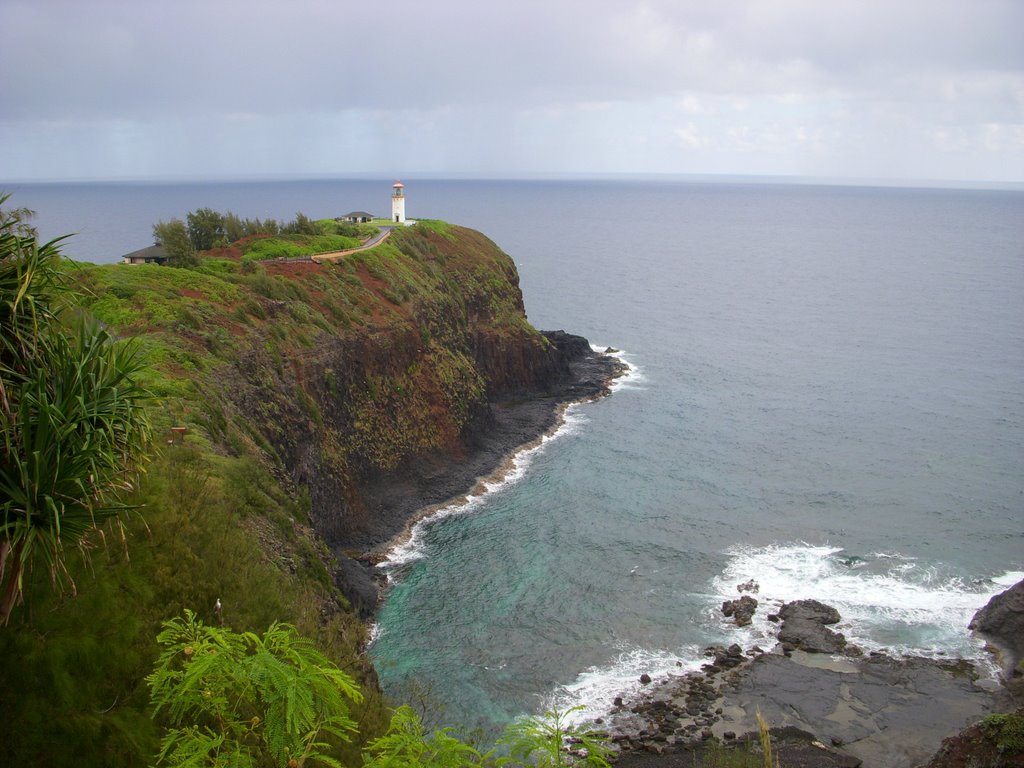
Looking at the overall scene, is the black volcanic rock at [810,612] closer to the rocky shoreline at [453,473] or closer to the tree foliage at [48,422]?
the rocky shoreline at [453,473]

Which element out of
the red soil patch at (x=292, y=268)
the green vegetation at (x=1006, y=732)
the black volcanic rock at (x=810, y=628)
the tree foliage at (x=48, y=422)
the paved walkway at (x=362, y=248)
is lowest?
the black volcanic rock at (x=810, y=628)

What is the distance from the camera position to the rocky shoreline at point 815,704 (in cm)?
3219

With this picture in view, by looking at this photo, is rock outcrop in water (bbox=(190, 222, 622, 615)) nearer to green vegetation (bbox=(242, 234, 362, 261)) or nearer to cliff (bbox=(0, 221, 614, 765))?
cliff (bbox=(0, 221, 614, 765))

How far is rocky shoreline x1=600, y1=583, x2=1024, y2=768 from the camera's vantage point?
32.2m

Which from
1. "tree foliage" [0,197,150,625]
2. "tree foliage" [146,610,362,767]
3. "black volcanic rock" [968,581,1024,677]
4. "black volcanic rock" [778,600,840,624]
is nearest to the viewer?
"tree foliage" [146,610,362,767]

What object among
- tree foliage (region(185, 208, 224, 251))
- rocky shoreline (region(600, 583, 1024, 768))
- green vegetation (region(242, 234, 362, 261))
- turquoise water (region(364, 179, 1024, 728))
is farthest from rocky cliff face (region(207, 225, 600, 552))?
rocky shoreline (region(600, 583, 1024, 768))

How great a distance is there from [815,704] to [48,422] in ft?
105

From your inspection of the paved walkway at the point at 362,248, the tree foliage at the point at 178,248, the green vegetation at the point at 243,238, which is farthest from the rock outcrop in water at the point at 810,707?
the paved walkway at the point at 362,248

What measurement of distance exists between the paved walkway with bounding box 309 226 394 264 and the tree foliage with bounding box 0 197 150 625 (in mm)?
46698

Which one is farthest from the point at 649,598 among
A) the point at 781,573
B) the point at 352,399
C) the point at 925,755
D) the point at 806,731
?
the point at 352,399

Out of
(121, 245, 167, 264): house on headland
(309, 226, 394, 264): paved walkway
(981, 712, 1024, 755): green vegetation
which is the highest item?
(309, 226, 394, 264): paved walkway

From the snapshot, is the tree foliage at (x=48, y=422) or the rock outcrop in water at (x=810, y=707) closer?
the tree foliage at (x=48, y=422)

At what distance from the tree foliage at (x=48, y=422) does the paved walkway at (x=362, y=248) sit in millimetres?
46698

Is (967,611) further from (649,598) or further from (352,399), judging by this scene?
(352,399)
